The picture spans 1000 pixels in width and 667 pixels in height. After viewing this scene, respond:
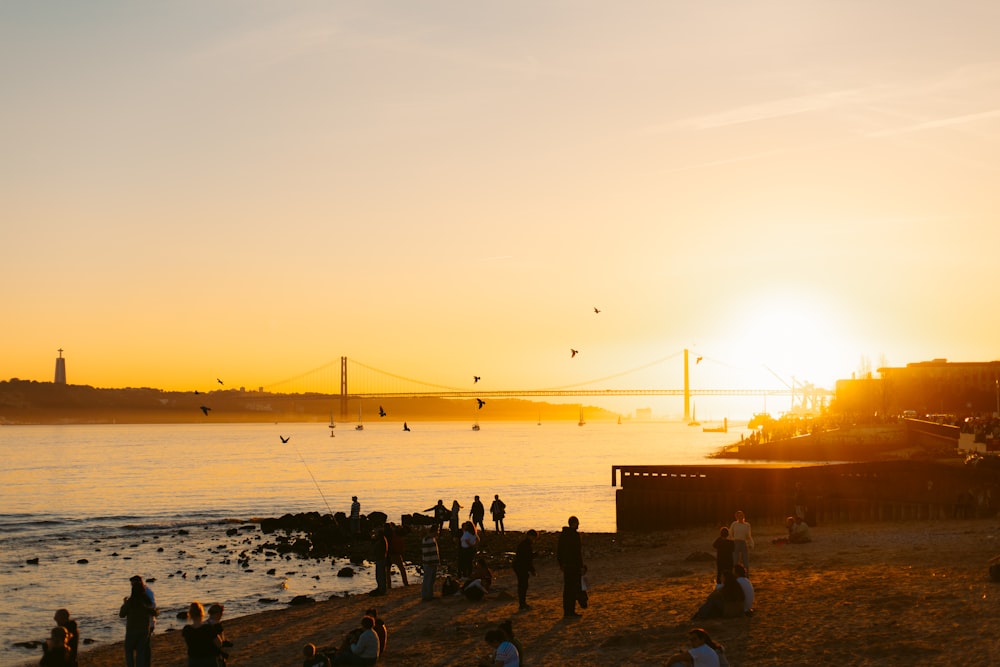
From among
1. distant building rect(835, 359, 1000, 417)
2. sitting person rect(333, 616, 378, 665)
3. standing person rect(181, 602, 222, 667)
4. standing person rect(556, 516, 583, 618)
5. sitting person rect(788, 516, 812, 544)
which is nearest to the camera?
standing person rect(181, 602, 222, 667)

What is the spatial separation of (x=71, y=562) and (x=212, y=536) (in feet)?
29.5

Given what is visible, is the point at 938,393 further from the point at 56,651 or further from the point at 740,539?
the point at 56,651

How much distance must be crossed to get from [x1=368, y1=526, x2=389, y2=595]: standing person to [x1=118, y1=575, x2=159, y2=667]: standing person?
849 centimetres

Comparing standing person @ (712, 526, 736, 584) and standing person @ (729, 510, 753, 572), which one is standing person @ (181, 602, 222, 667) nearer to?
standing person @ (712, 526, 736, 584)

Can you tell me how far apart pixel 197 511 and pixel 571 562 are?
49144 mm

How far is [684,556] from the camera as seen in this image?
2912 centimetres

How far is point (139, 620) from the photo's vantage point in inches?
648

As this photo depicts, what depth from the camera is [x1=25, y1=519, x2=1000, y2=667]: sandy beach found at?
1587cm

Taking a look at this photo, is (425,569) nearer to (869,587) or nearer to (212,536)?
(869,587)

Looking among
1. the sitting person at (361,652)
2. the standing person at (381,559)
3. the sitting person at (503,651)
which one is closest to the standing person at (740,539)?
the sitting person at (361,652)

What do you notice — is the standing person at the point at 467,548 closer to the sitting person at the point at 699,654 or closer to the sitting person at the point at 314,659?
the sitting person at the point at 314,659

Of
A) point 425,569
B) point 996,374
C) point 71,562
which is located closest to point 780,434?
point 996,374

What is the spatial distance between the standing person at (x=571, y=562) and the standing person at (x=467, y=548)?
6.05 meters

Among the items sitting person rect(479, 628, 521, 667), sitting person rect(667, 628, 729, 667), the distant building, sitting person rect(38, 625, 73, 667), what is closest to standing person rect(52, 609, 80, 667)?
sitting person rect(38, 625, 73, 667)
